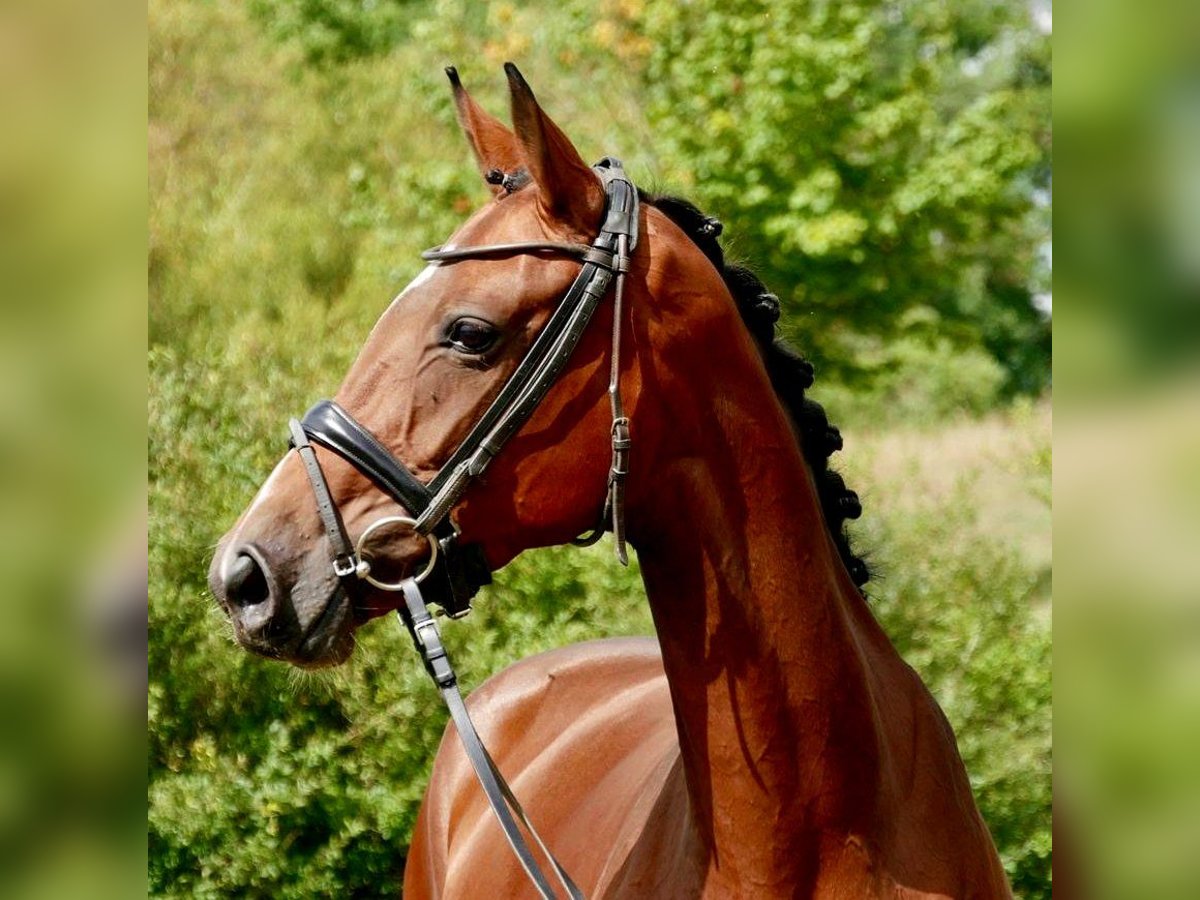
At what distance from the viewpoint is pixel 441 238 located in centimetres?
1128

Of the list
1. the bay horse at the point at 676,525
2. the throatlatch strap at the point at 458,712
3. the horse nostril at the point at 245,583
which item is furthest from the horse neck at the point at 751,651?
the horse nostril at the point at 245,583

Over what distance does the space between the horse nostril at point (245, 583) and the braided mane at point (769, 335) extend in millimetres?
1012

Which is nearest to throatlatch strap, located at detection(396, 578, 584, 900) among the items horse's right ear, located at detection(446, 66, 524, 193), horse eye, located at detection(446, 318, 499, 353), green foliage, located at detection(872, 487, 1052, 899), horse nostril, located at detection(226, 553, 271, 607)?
horse nostril, located at detection(226, 553, 271, 607)

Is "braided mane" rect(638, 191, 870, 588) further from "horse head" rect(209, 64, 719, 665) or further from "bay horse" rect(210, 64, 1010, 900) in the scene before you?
"horse head" rect(209, 64, 719, 665)

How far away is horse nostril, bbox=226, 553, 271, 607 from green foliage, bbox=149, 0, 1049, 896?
4.25 feet

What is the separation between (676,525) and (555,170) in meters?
0.67

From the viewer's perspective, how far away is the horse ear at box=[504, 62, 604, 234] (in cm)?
235

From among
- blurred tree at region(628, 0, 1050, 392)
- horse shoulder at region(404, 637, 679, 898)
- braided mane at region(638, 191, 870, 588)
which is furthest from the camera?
blurred tree at region(628, 0, 1050, 392)

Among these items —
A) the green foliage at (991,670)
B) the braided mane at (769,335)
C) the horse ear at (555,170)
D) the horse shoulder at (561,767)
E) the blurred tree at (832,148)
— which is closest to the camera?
the horse ear at (555,170)

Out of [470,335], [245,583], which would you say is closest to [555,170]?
[470,335]

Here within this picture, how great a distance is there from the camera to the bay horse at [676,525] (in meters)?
2.33

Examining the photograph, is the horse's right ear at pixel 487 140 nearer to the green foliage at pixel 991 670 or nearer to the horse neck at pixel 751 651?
the horse neck at pixel 751 651
